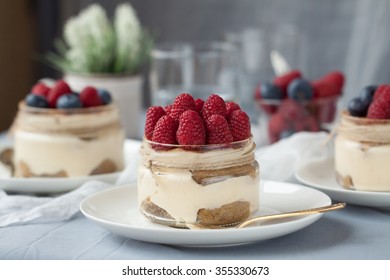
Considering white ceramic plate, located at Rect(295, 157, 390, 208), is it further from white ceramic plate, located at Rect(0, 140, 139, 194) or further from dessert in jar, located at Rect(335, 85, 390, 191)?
white ceramic plate, located at Rect(0, 140, 139, 194)

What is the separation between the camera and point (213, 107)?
1168 millimetres

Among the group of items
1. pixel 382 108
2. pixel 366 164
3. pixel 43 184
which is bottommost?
pixel 43 184

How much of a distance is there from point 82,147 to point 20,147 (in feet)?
0.45

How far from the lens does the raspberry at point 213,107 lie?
1167mm

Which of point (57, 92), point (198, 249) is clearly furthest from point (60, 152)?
point (198, 249)

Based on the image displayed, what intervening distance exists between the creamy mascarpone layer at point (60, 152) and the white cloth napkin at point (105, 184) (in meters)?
0.08

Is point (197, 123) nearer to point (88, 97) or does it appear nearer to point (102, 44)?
point (88, 97)

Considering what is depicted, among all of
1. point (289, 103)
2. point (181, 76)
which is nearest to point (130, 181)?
point (289, 103)

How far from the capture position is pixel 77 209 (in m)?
1.32

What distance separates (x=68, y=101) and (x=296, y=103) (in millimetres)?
621

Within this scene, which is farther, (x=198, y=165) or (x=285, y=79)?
(x=285, y=79)

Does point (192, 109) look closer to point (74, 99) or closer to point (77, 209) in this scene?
point (77, 209)

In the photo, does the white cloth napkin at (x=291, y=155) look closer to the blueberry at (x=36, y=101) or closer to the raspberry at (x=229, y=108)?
the raspberry at (x=229, y=108)

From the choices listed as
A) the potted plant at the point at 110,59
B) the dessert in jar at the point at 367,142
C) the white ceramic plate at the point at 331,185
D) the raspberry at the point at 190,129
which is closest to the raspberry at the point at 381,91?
the dessert in jar at the point at 367,142
